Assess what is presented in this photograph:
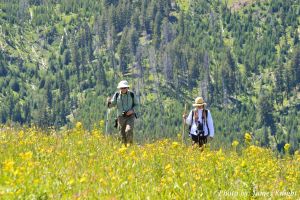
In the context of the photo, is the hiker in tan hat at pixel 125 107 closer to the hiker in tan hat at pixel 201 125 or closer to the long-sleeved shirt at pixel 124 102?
the long-sleeved shirt at pixel 124 102

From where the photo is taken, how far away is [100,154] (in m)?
11.2

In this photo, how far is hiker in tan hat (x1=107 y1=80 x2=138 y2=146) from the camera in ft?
59.6

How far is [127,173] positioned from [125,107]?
370 inches

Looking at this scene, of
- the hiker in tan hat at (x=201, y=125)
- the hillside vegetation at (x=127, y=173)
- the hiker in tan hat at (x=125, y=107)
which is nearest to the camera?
the hillside vegetation at (x=127, y=173)

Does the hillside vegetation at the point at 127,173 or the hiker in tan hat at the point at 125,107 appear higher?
the hillside vegetation at the point at 127,173

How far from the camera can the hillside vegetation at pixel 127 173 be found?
286 inches

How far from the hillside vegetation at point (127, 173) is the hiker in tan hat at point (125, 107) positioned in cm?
470

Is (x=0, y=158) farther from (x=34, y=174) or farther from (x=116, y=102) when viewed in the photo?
(x=116, y=102)

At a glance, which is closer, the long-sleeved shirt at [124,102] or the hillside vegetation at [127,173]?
the hillside vegetation at [127,173]

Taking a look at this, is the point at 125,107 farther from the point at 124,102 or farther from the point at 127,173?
the point at 127,173

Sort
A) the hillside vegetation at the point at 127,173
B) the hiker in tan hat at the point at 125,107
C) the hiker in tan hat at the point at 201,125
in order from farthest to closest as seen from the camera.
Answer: the hiker in tan hat at the point at 125,107 < the hiker in tan hat at the point at 201,125 < the hillside vegetation at the point at 127,173

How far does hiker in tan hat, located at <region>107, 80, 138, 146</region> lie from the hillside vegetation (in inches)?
185

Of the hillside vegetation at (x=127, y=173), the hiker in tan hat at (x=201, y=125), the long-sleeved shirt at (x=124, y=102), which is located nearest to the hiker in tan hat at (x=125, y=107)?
the long-sleeved shirt at (x=124, y=102)

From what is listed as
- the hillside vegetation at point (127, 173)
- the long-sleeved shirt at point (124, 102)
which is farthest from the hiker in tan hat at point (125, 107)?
the hillside vegetation at point (127, 173)
